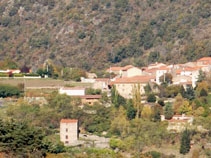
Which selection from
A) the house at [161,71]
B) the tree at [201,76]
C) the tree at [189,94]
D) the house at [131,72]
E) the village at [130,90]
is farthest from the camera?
the house at [131,72]

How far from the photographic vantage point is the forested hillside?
99250 mm

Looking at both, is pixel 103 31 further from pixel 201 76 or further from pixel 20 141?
pixel 20 141

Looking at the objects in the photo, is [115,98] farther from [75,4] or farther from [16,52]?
[75,4]

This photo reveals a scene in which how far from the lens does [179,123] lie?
197 ft

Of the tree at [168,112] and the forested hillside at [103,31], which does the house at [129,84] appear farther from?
the forested hillside at [103,31]

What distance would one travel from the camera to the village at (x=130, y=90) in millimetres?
58938

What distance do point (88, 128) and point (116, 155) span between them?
9774 mm

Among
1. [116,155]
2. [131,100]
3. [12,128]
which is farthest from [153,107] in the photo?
[12,128]

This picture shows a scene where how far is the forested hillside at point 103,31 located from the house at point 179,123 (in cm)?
2860

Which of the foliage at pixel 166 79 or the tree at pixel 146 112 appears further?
the foliage at pixel 166 79

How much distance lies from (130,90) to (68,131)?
10874 millimetres

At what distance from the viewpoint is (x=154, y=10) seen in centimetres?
11300

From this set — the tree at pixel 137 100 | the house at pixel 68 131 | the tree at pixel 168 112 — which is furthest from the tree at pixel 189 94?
the house at pixel 68 131

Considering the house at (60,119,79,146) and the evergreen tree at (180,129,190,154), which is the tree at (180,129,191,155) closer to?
the evergreen tree at (180,129,190,154)
